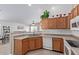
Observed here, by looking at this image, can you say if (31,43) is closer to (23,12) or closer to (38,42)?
(38,42)

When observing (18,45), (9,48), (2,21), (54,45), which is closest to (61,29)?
(54,45)

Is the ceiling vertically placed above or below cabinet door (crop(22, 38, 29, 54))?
above

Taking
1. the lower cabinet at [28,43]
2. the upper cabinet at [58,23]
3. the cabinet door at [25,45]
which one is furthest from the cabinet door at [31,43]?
the upper cabinet at [58,23]

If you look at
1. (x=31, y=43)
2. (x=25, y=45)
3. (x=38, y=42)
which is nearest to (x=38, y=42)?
(x=38, y=42)

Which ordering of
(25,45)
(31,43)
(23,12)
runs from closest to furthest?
1. (23,12)
2. (25,45)
3. (31,43)

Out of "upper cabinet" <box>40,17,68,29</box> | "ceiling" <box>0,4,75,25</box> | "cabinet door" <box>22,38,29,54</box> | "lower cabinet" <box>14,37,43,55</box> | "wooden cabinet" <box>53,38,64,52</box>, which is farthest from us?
"upper cabinet" <box>40,17,68,29</box>

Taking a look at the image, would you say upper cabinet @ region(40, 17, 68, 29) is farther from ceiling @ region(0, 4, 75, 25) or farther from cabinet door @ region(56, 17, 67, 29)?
ceiling @ region(0, 4, 75, 25)

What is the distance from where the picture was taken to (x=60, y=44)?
122 inches

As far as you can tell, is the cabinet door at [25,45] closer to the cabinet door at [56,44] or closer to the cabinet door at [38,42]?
the cabinet door at [38,42]

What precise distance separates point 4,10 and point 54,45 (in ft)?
6.86

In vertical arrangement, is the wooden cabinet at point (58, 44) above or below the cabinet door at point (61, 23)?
below

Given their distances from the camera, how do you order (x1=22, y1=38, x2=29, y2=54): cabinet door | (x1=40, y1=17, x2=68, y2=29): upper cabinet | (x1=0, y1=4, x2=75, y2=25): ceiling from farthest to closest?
(x1=40, y1=17, x2=68, y2=29): upper cabinet, (x1=22, y1=38, x2=29, y2=54): cabinet door, (x1=0, y1=4, x2=75, y2=25): ceiling

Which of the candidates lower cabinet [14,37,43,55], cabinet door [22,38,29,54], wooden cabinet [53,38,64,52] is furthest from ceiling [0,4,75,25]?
wooden cabinet [53,38,64,52]
